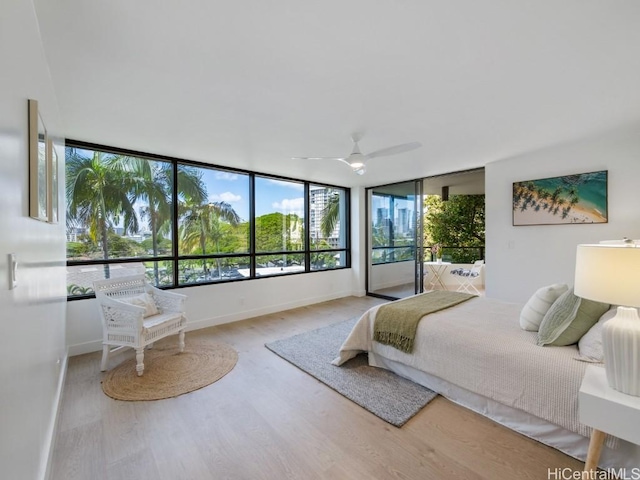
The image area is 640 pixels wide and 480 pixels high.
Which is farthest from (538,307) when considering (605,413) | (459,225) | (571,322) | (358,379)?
(459,225)

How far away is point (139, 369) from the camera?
8.69 ft

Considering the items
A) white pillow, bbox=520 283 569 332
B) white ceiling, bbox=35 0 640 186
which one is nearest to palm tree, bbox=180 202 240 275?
white ceiling, bbox=35 0 640 186

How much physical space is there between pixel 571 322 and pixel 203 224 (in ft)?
13.6

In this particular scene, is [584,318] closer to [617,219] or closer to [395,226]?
[617,219]

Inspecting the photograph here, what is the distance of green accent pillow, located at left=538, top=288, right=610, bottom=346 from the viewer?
76.7 inches

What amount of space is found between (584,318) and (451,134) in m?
1.99

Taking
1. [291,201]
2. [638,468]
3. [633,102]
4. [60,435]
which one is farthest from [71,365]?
[633,102]

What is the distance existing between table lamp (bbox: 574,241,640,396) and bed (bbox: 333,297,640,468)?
0.29 metres

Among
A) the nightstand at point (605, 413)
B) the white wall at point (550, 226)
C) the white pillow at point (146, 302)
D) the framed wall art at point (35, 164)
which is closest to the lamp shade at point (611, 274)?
the nightstand at point (605, 413)

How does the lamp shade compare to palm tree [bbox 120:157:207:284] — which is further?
palm tree [bbox 120:157:207:284]

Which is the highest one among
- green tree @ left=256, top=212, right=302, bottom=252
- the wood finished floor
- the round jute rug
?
green tree @ left=256, top=212, right=302, bottom=252

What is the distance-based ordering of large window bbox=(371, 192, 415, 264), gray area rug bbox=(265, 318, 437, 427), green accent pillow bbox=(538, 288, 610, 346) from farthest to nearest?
1. large window bbox=(371, 192, 415, 264)
2. gray area rug bbox=(265, 318, 437, 427)
3. green accent pillow bbox=(538, 288, 610, 346)

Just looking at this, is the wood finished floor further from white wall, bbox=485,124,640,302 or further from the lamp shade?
white wall, bbox=485,124,640,302

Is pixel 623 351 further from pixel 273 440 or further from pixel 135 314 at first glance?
pixel 135 314
